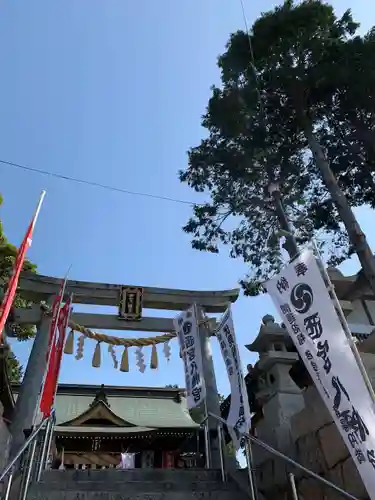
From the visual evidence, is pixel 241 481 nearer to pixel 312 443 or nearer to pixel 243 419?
pixel 243 419

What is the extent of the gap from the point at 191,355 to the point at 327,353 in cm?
531

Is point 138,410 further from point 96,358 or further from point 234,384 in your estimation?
point 234,384

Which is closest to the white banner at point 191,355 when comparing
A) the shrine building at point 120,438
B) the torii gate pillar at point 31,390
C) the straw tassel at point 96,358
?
the straw tassel at point 96,358

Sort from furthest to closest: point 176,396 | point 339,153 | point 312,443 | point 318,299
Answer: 1. point 176,396
2. point 339,153
3. point 312,443
4. point 318,299

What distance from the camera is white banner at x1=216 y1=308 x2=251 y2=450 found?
234 inches

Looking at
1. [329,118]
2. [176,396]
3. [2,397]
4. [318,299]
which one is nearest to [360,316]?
[318,299]

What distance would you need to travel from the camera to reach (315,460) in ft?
16.2

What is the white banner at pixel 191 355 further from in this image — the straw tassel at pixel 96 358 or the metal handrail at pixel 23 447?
the metal handrail at pixel 23 447

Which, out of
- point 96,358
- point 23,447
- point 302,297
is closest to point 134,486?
point 23,447

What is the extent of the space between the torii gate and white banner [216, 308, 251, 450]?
2101 mm

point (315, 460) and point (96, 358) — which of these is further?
point (96, 358)

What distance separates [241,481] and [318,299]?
10.2ft

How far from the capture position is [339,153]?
441 inches

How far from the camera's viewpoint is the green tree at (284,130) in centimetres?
1073
